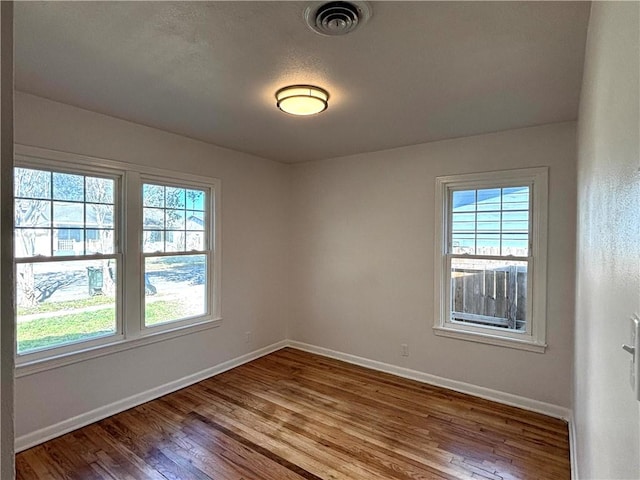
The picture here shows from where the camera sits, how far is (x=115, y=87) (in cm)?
233

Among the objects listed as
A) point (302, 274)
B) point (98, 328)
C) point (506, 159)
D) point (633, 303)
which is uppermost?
point (506, 159)

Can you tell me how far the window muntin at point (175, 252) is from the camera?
3285 mm

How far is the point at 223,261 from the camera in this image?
12.8ft

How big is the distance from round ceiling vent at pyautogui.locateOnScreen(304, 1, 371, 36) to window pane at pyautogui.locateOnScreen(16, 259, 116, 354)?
2.59m

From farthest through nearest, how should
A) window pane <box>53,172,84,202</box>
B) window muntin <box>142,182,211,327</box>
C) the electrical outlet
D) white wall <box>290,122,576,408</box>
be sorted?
window muntin <box>142,182,211,327</box>
white wall <box>290,122,576,408</box>
window pane <box>53,172,84,202</box>
the electrical outlet

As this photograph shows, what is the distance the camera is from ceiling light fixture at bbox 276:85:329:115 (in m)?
2.28

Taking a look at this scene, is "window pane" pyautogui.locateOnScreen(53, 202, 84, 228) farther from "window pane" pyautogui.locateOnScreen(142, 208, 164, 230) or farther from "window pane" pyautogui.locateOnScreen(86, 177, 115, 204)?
"window pane" pyautogui.locateOnScreen(142, 208, 164, 230)

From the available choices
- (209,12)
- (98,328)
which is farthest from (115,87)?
(98,328)

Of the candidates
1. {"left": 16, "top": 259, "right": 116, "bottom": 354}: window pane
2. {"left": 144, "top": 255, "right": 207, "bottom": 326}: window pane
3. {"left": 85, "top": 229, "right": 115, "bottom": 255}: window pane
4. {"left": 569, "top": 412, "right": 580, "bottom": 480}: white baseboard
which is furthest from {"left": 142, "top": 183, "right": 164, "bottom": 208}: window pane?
{"left": 569, "top": 412, "right": 580, "bottom": 480}: white baseboard

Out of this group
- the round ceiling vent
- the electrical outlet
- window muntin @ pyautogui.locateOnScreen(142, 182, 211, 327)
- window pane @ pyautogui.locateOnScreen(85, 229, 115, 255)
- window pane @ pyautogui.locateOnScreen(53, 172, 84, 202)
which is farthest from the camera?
window muntin @ pyautogui.locateOnScreen(142, 182, 211, 327)

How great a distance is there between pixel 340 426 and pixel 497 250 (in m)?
2.15

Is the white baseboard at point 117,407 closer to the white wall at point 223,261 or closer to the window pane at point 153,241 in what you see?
the white wall at point 223,261

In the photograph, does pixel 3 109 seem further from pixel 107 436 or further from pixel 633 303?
pixel 107 436

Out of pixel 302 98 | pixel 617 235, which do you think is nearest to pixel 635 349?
pixel 617 235
